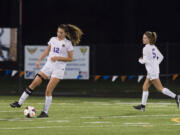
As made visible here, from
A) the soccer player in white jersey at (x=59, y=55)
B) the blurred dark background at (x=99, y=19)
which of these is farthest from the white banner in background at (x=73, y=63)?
the blurred dark background at (x=99, y=19)

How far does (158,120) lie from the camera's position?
13281 millimetres

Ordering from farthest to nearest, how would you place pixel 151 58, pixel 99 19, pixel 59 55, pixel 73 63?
pixel 99 19 < pixel 73 63 < pixel 151 58 < pixel 59 55

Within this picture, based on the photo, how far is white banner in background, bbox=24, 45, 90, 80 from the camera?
83.6ft

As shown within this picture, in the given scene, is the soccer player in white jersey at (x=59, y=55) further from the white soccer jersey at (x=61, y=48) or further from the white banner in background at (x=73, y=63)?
the white banner in background at (x=73, y=63)

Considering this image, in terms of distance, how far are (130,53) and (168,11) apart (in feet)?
40.8

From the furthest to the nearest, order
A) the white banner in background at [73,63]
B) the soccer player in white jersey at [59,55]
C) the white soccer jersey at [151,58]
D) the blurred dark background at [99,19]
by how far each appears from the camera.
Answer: the blurred dark background at [99,19] → the white banner in background at [73,63] → the white soccer jersey at [151,58] → the soccer player in white jersey at [59,55]

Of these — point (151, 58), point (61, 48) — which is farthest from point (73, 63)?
point (61, 48)

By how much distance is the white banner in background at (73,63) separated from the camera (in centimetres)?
2548

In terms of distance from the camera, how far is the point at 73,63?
2553cm

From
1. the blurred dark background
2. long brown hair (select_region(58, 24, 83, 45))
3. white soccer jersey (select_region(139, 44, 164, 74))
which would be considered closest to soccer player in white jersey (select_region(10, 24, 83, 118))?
long brown hair (select_region(58, 24, 83, 45))

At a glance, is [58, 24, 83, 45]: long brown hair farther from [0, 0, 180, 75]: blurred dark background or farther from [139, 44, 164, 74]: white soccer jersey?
[0, 0, 180, 75]: blurred dark background

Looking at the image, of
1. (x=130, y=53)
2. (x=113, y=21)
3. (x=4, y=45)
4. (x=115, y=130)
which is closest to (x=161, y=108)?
(x=115, y=130)

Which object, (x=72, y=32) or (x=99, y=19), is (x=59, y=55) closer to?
(x=72, y=32)

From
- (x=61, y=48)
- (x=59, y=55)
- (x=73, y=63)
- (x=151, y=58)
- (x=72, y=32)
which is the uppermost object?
(x=72, y=32)
